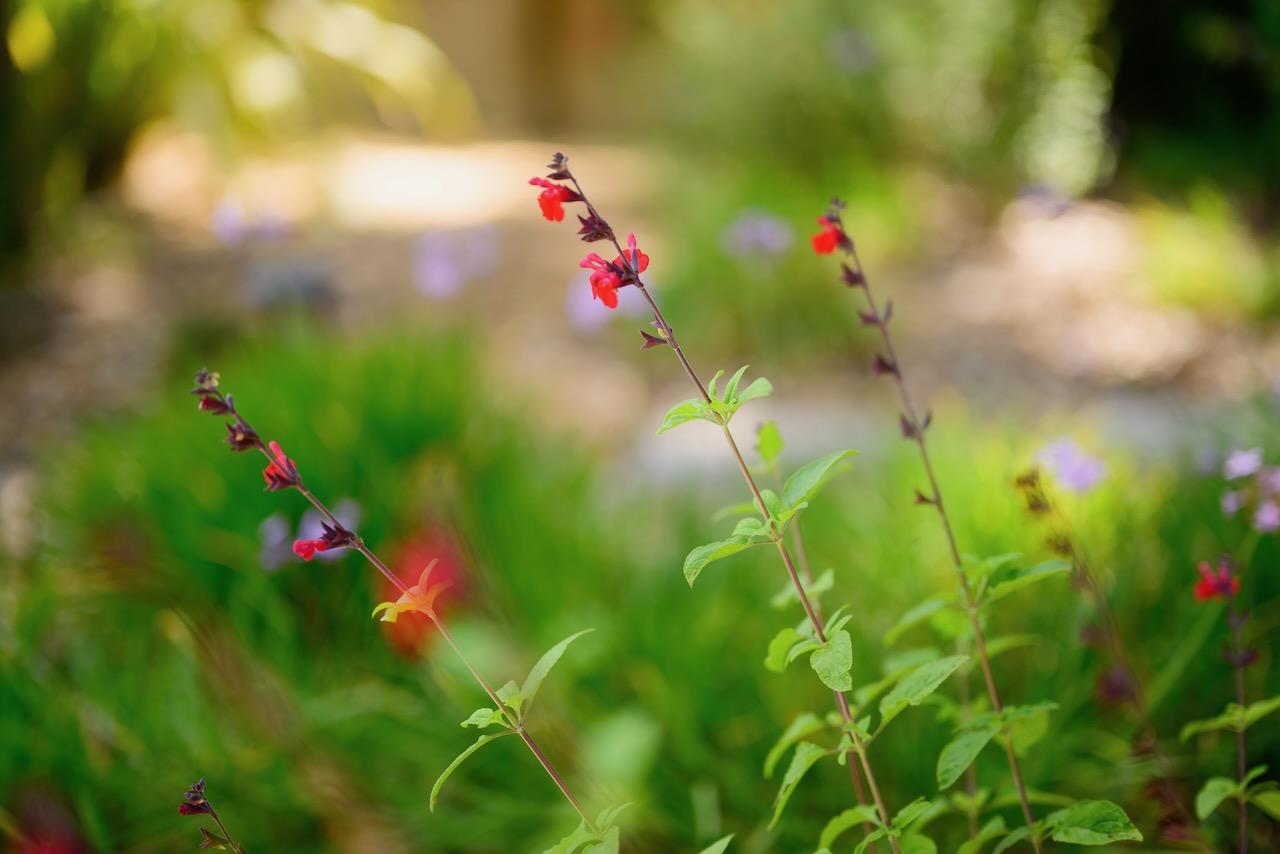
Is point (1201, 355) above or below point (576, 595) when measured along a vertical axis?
above

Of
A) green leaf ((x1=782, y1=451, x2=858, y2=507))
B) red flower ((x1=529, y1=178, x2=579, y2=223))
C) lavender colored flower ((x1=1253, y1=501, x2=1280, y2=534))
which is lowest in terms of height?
lavender colored flower ((x1=1253, y1=501, x2=1280, y2=534))

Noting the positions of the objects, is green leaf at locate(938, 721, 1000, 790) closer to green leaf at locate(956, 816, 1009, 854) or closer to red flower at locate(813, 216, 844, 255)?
green leaf at locate(956, 816, 1009, 854)

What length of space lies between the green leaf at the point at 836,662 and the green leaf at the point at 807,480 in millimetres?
107

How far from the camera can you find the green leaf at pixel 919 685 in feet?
2.69

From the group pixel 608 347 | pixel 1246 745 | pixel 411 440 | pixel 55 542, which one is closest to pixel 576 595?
pixel 411 440

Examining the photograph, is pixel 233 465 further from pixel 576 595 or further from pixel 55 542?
pixel 576 595

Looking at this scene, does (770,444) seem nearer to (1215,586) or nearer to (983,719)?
(983,719)

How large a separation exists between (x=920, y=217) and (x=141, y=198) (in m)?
4.28

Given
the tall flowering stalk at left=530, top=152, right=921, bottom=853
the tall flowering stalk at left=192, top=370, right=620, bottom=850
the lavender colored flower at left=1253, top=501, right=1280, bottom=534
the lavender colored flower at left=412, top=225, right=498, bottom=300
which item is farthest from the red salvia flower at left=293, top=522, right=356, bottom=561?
the lavender colored flower at left=412, top=225, right=498, bottom=300

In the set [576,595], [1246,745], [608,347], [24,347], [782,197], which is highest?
[24,347]

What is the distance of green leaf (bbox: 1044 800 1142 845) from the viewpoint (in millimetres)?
832

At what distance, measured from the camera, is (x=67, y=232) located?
540 cm

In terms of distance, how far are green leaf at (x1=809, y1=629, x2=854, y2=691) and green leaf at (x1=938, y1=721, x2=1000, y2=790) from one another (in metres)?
0.13

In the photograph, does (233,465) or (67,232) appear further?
(67,232)
